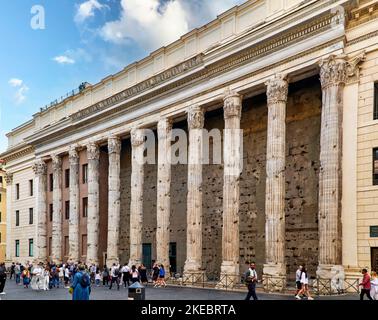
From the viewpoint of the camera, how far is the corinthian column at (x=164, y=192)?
31953 millimetres

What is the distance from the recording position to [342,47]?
74.2 feet

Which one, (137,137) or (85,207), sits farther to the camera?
(85,207)

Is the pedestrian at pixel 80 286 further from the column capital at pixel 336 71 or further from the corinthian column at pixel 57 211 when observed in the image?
the corinthian column at pixel 57 211

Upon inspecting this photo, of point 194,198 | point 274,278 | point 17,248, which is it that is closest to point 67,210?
point 17,248

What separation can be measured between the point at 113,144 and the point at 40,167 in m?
11.7

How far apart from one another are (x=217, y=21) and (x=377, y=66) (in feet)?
34.5

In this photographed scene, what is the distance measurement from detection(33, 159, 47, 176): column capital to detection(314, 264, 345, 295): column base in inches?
1180

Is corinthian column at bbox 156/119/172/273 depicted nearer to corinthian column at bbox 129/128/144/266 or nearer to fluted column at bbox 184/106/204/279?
fluted column at bbox 184/106/204/279

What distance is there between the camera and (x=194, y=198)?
1180 inches

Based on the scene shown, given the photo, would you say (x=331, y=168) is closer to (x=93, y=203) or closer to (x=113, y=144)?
(x=113, y=144)

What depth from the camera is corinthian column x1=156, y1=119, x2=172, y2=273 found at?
105 feet

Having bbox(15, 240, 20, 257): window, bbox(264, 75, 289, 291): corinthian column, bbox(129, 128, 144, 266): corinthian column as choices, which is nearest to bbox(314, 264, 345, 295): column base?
bbox(264, 75, 289, 291): corinthian column

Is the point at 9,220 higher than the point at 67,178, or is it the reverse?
the point at 67,178

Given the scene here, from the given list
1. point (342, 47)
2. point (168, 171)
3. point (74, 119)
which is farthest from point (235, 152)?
point (74, 119)
